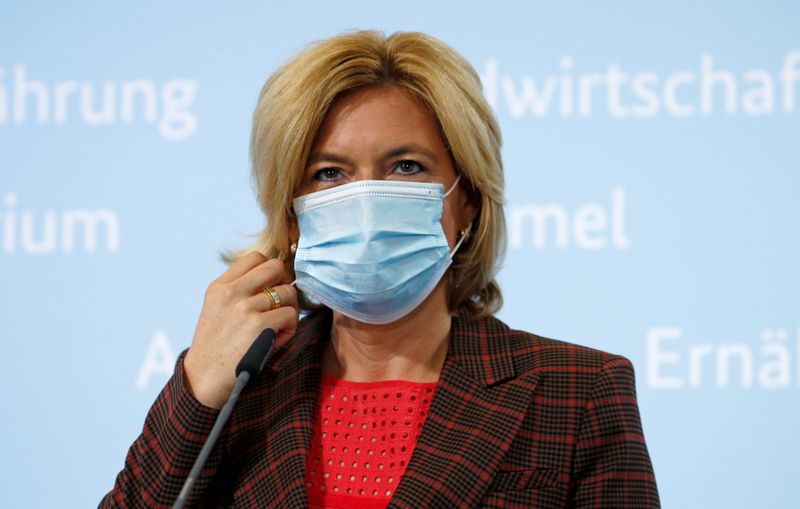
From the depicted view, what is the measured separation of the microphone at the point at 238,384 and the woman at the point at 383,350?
0.15m

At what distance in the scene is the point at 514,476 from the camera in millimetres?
1733

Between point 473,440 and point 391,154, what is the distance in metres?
0.52

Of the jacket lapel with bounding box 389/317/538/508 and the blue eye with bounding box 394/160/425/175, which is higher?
the blue eye with bounding box 394/160/425/175

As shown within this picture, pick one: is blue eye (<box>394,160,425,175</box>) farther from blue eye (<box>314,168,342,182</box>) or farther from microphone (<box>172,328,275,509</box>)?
microphone (<box>172,328,275,509</box>)

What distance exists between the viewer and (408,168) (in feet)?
6.27

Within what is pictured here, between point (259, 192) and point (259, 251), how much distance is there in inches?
5.4

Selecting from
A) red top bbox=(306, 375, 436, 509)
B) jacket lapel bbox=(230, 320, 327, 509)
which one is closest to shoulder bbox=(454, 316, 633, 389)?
red top bbox=(306, 375, 436, 509)

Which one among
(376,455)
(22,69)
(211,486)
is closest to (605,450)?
(376,455)

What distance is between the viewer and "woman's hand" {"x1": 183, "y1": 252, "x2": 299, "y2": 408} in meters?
1.79

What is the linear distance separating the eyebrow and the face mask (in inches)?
2.0

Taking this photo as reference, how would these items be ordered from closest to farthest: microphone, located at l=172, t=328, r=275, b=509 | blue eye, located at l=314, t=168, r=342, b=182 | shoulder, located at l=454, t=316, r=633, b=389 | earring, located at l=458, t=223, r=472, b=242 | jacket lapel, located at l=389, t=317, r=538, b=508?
microphone, located at l=172, t=328, r=275, b=509, jacket lapel, located at l=389, t=317, r=538, b=508, shoulder, located at l=454, t=316, r=633, b=389, blue eye, located at l=314, t=168, r=342, b=182, earring, located at l=458, t=223, r=472, b=242

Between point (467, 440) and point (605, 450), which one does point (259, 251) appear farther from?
point (605, 450)

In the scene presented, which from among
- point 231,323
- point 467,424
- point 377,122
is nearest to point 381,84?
point 377,122

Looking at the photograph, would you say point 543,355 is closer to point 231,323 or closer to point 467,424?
point 467,424
